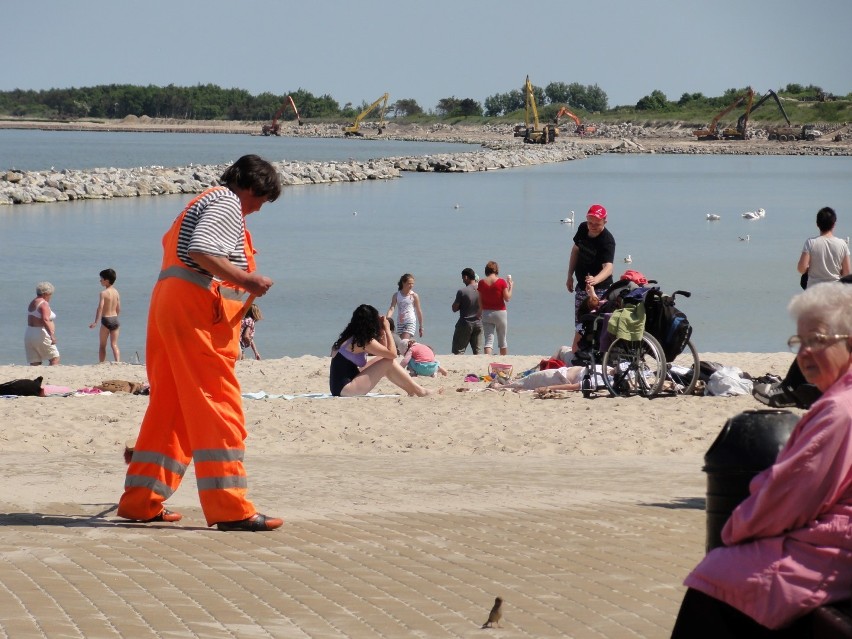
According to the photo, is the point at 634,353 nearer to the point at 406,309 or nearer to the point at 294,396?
the point at 294,396

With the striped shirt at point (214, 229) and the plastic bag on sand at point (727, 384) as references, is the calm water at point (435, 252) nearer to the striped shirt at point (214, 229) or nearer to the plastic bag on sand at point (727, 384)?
the striped shirt at point (214, 229)

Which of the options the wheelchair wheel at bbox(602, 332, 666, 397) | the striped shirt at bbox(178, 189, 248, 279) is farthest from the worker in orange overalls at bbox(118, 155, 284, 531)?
the wheelchair wheel at bbox(602, 332, 666, 397)

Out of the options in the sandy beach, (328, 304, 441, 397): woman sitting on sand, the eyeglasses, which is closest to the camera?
the eyeglasses

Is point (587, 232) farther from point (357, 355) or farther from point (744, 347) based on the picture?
point (744, 347)

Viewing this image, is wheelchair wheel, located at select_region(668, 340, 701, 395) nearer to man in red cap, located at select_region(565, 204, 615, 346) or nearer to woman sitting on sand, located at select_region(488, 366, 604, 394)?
woman sitting on sand, located at select_region(488, 366, 604, 394)

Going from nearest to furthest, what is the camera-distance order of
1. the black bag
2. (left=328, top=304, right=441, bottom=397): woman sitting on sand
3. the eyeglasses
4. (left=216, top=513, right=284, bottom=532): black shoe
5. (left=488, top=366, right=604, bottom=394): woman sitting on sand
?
the eyeglasses, (left=216, top=513, right=284, bottom=532): black shoe, (left=328, top=304, right=441, bottom=397): woman sitting on sand, (left=488, top=366, right=604, bottom=394): woman sitting on sand, the black bag

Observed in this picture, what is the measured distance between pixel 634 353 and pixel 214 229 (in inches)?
244

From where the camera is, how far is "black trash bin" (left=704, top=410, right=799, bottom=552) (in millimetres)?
4008

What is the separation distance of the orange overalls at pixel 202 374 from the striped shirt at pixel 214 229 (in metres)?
0.05

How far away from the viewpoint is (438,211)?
154 feet

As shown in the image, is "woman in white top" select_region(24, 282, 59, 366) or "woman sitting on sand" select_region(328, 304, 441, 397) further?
"woman in white top" select_region(24, 282, 59, 366)

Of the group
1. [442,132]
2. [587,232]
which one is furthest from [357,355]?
[442,132]

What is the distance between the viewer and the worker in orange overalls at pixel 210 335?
6219mm

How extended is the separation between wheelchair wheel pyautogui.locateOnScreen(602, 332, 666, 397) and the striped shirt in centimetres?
589
